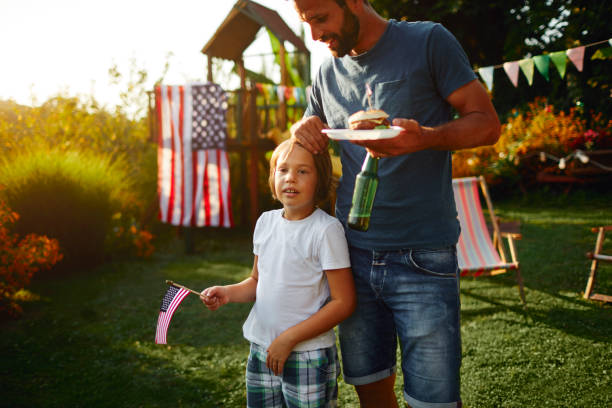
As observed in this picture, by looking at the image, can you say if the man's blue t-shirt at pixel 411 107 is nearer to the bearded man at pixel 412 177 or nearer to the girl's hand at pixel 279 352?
the bearded man at pixel 412 177

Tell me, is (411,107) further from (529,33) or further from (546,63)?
(529,33)

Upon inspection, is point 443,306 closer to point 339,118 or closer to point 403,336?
point 403,336

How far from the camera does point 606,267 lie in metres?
5.56

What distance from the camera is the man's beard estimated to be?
158 centimetres

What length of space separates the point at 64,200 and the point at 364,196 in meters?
6.41

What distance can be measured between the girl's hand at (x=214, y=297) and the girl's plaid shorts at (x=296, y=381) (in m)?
0.23

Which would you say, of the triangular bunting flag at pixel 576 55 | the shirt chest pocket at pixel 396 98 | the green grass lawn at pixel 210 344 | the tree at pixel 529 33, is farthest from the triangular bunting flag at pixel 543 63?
the shirt chest pocket at pixel 396 98

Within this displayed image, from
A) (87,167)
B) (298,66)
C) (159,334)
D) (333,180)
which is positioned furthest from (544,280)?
(298,66)

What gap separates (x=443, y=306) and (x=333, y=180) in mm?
714

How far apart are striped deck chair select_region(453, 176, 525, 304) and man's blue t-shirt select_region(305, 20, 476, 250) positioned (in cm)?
309

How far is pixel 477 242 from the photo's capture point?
5168 millimetres

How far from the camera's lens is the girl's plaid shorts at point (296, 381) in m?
1.77

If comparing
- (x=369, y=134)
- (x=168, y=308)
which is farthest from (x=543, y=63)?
(x=168, y=308)

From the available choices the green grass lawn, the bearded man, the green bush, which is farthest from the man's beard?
the green bush
